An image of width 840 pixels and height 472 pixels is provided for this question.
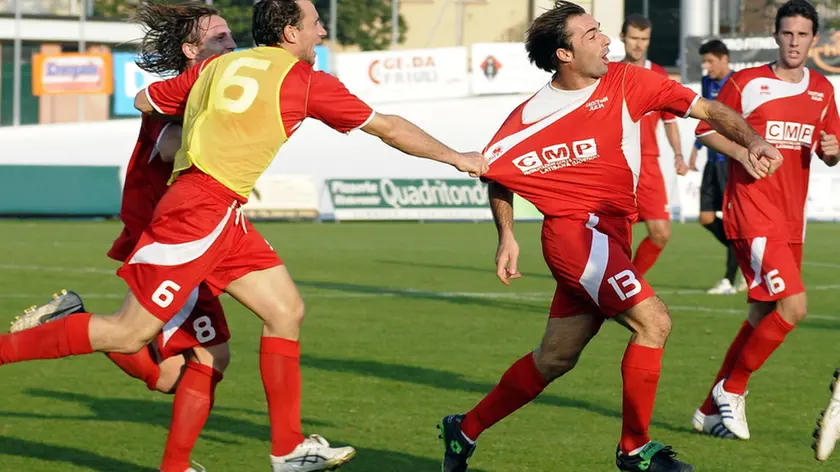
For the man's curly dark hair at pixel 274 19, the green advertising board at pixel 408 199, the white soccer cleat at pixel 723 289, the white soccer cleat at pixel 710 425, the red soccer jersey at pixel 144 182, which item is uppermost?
the man's curly dark hair at pixel 274 19

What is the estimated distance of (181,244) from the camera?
18.8ft

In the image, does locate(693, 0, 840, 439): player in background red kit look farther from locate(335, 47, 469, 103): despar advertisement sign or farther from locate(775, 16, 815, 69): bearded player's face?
locate(335, 47, 469, 103): despar advertisement sign

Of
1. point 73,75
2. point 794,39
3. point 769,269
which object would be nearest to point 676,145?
point 794,39

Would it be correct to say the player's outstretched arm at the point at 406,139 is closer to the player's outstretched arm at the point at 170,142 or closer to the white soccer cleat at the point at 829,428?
the player's outstretched arm at the point at 170,142

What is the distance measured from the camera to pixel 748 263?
7.77m

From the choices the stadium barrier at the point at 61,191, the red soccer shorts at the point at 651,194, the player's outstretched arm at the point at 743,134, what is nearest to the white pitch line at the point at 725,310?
the red soccer shorts at the point at 651,194

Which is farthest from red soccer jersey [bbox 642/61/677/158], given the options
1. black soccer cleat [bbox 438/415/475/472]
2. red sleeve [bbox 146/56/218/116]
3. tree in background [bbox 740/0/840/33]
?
tree in background [bbox 740/0/840/33]

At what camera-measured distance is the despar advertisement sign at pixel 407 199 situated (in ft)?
89.1

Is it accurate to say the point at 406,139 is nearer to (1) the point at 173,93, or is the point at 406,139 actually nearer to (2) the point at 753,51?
(1) the point at 173,93

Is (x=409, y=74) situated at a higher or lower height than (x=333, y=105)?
lower

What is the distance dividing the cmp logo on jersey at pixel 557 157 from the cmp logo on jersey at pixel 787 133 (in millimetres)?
1863

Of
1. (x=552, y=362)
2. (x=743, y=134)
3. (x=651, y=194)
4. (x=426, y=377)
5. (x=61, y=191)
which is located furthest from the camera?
(x=61, y=191)

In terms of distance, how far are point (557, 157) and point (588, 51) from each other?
50 centimetres

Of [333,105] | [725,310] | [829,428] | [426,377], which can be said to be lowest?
[725,310]
